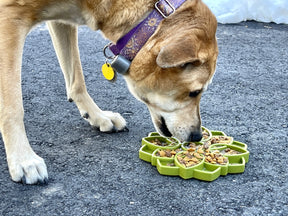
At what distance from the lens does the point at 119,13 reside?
2.72m

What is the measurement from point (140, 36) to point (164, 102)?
46 cm

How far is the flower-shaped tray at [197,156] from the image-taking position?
104 inches

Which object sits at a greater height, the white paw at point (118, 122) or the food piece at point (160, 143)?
the food piece at point (160, 143)

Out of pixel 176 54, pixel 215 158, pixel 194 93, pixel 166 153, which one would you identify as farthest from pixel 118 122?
pixel 176 54

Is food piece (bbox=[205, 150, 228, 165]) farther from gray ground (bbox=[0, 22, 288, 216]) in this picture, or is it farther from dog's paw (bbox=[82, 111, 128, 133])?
dog's paw (bbox=[82, 111, 128, 133])

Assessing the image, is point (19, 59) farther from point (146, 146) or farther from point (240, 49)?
point (240, 49)

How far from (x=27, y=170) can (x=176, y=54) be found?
1.06m

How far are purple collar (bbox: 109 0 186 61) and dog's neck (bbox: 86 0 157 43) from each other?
3cm

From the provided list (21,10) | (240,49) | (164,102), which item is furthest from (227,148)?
(240,49)

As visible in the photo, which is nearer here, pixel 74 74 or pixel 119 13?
pixel 119 13

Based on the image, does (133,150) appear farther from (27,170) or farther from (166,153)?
(27,170)

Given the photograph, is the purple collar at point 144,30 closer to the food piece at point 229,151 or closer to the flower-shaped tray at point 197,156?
the flower-shaped tray at point 197,156

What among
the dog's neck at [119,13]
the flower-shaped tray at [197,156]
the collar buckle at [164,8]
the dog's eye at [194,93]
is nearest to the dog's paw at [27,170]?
the flower-shaped tray at [197,156]

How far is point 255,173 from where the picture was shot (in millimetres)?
2771
